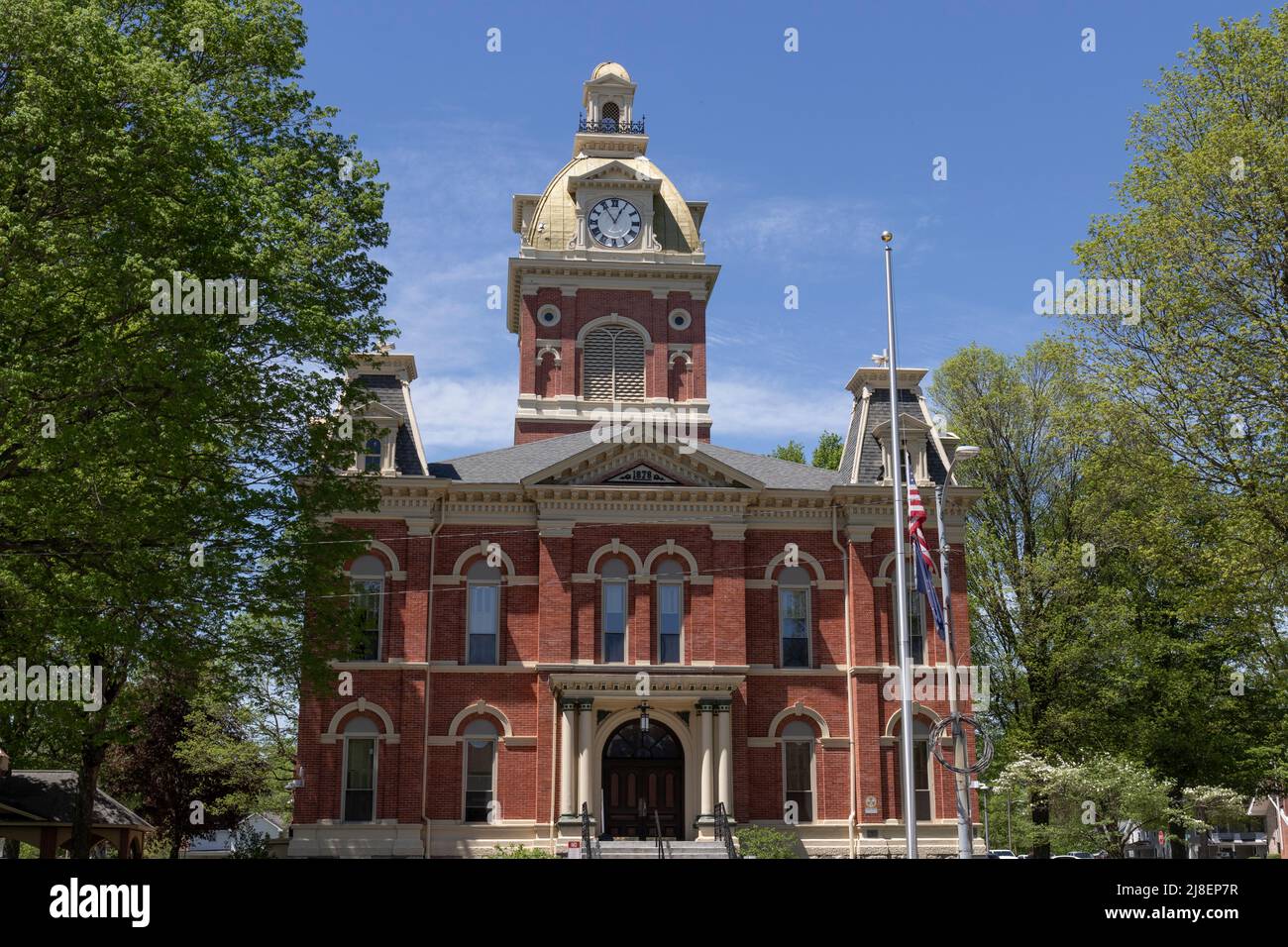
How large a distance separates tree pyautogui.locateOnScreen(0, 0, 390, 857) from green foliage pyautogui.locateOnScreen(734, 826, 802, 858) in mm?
13667

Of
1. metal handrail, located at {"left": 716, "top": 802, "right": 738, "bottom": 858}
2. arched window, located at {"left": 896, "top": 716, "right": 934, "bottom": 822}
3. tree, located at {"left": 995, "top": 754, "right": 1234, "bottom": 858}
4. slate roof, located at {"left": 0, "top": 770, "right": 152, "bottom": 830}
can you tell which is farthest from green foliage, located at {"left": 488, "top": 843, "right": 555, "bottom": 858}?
tree, located at {"left": 995, "top": 754, "right": 1234, "bottom": 858}

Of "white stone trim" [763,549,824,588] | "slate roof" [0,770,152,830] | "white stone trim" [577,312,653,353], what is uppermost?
"white stone trim" [577,312,653,353]

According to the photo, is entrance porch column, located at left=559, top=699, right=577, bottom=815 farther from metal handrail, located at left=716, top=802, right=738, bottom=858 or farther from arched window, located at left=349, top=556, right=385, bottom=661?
arched window, located at left=349, top=556, right=385, bottom=661

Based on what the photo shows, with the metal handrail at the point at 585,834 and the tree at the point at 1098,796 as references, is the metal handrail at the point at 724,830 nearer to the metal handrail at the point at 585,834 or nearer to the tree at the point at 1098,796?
the metal handrail at the point at 585,834

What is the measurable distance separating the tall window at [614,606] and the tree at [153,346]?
42.8ft

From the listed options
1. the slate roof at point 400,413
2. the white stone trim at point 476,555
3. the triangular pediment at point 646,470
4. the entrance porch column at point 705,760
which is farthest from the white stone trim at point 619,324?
the entrance porch column at point 705,760

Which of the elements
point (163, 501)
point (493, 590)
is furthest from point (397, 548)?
point (163, 501)

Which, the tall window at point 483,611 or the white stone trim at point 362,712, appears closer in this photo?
the white stone trim at point 362,712

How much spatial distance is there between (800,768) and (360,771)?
39.2 feet

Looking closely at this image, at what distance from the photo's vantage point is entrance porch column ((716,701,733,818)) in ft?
112

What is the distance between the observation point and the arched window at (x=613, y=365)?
4675 centimetres

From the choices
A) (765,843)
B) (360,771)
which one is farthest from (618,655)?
(360,771)

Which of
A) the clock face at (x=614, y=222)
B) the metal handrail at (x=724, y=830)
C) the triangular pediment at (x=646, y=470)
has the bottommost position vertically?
the metal handrail at (x=724, y=830)

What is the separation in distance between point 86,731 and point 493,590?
1393 cm
